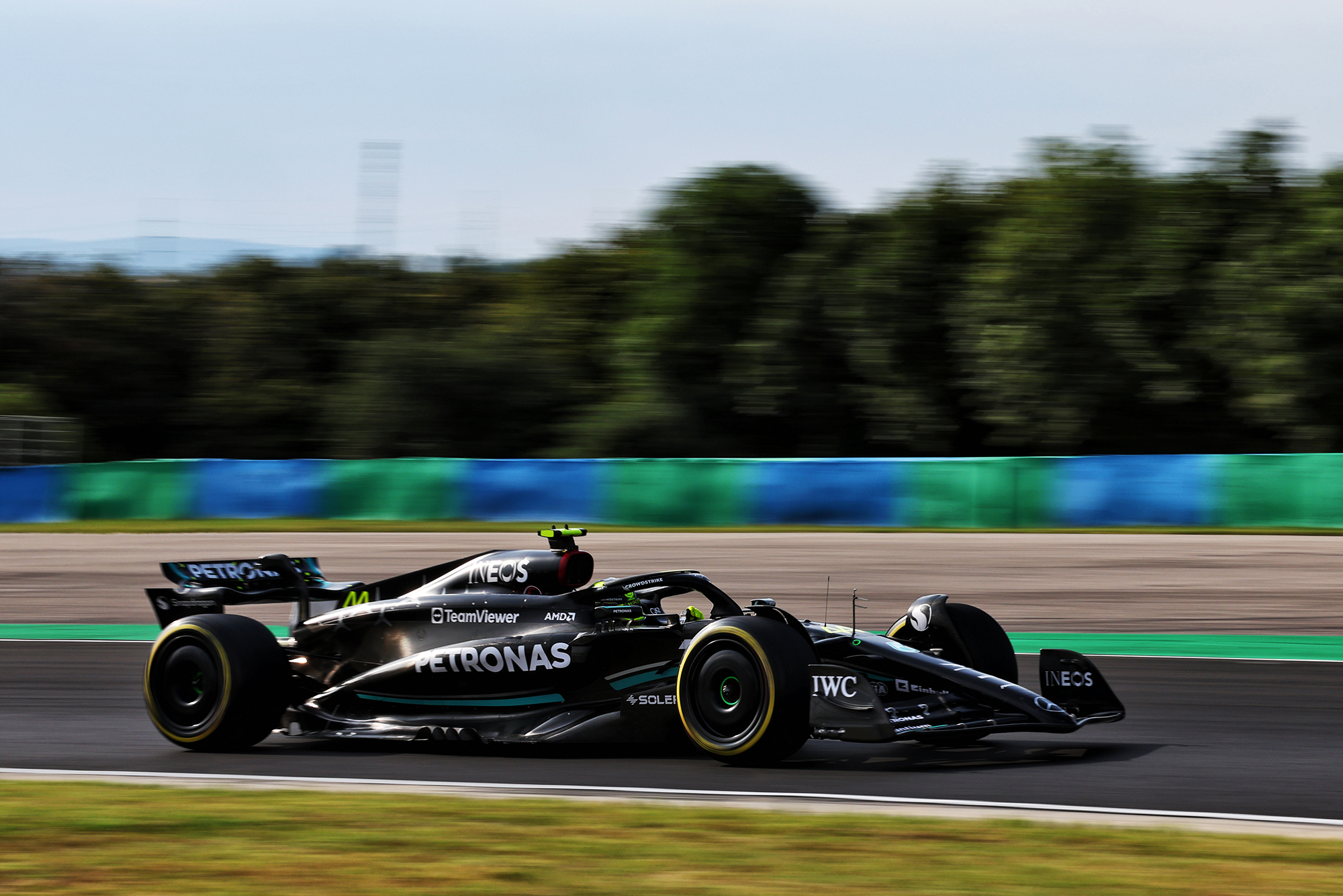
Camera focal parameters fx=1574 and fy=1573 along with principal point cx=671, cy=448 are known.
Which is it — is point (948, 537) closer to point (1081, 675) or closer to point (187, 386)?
point (1081, 675)

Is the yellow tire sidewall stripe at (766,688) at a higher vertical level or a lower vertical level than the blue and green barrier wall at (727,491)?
lower

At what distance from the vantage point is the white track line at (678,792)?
5812mm

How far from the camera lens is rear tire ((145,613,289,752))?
25.1ft

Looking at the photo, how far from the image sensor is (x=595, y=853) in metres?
5.22

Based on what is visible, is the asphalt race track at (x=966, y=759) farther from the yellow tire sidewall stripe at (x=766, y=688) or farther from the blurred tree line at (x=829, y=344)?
the blurred tree line at (x=829, y=344)

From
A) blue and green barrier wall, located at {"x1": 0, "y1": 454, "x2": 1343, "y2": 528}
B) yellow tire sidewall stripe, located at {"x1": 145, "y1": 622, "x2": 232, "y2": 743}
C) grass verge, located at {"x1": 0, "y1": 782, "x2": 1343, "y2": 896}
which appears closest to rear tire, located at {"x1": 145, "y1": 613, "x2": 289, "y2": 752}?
yellow tire sidewall stripe, located at {"x1": 145, "y1": 622, "x2": 232, "y2": 743}

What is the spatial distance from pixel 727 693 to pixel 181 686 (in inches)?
112

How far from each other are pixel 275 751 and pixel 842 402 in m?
27.9

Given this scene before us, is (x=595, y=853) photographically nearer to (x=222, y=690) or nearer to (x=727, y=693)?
(x=727, y=693)

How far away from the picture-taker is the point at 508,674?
7574 millimetres

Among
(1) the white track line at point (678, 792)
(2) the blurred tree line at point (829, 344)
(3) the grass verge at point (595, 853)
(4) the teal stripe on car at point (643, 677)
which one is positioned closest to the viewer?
(3) the grass verge at point (595, 853)

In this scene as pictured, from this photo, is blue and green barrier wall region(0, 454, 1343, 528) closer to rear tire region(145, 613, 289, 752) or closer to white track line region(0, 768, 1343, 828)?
rear tire region(145, 613, 289, 752)

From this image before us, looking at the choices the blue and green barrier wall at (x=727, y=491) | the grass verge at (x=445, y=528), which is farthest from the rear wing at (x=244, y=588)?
the blue and green barrier wall at (x=727, y=491)

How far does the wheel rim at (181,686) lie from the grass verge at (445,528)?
14.6 m
